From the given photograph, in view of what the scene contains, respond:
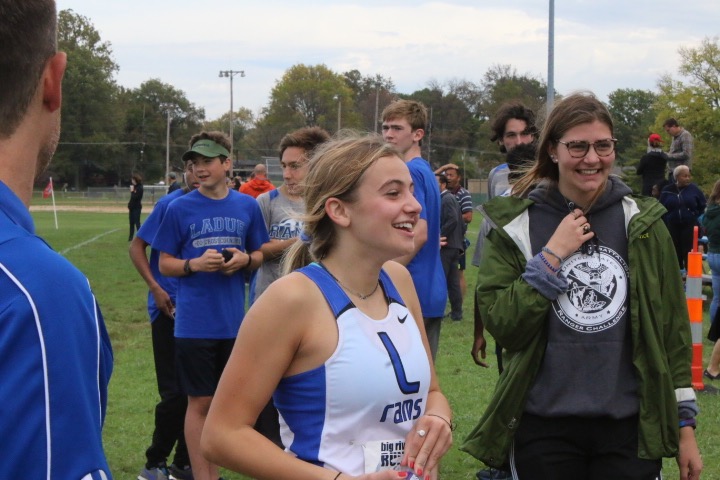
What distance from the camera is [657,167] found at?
1662cm

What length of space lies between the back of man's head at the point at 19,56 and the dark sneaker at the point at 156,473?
5072 millimetres

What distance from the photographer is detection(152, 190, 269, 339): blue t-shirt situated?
18.7 ft

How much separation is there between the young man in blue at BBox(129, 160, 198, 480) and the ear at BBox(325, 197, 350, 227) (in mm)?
3478

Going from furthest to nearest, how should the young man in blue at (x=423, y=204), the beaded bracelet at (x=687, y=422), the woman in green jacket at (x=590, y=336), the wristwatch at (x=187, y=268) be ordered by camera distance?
the wristwatch at (x=187, y=268) < the young man in blue at (x=423, y=204) < the beaded bracelet at (x=687, y=422) < the woman in green jacket at (x=590, y=336)

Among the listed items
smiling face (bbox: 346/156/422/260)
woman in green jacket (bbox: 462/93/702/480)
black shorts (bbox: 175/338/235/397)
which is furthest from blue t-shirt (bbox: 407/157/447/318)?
smiling face (bbox: 346/156/422/260)

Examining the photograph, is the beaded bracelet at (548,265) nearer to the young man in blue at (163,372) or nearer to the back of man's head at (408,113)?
the back of man's head at (408,113)

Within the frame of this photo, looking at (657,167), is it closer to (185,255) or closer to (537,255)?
(185,255)

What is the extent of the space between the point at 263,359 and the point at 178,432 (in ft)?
13.3

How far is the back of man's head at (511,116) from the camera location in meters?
6.03

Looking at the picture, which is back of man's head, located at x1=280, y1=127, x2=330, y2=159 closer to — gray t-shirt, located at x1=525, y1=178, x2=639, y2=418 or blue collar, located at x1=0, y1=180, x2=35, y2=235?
gray t-shirt, located at x1=525, y1=178, x2=639, y2=418

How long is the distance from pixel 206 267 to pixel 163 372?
1.16m

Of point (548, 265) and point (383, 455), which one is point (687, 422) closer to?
point (548, 265)

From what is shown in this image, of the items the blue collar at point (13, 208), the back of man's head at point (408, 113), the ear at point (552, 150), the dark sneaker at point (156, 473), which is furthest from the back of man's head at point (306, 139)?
the blue collar at point (13, 208)


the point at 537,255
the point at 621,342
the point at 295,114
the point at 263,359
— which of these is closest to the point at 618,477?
the point at 621,342
